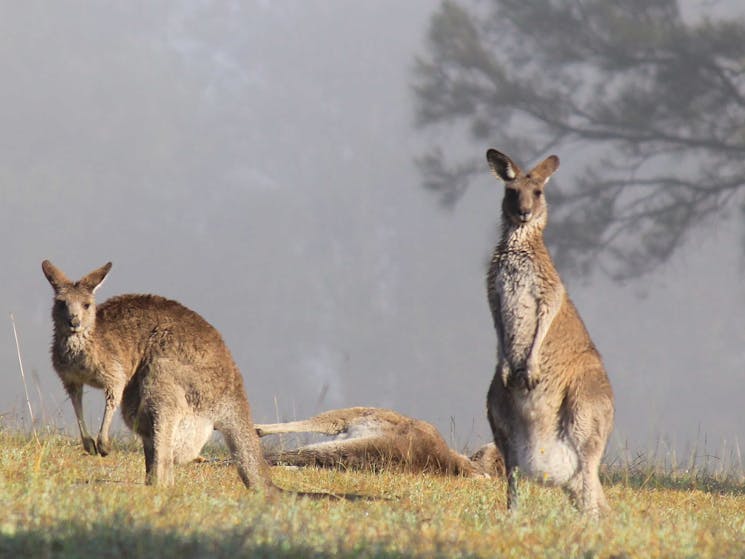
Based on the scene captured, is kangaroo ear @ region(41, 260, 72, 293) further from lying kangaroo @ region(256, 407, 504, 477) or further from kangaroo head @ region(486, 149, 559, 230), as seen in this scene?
kangaroo head @ region(486, 149, 559, 230)

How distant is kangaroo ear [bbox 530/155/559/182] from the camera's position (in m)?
7.48

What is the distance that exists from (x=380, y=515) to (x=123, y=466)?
3841 millimetres

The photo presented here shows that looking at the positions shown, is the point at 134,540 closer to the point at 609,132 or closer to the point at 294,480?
the point at 294,480

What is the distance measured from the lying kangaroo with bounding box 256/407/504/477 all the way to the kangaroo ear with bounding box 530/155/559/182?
12.1 feet

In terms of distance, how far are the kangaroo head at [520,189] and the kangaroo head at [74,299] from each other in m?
3.04

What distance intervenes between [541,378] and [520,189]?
52.4 inches

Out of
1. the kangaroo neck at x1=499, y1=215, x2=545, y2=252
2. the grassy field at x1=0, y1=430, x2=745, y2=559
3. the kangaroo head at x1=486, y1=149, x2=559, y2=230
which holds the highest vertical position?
the kangaroo head at x1=486, y1=149, x2=559, y2=230

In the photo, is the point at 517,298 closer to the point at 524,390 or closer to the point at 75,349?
the point at 524,390

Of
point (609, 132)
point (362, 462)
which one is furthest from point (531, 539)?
point (609, 132)

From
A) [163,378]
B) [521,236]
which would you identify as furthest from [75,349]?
[521,236]

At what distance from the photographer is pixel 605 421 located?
6.83 metres

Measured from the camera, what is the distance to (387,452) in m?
10.3

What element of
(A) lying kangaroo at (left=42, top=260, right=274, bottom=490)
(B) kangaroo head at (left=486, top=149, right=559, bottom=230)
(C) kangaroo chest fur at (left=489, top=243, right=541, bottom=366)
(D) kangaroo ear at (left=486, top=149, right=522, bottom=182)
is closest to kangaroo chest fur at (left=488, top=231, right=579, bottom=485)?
(C) kangaroo chest fur at (left=489, top=243, right=541, bottom=366)

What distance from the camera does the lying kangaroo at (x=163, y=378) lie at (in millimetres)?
6789
